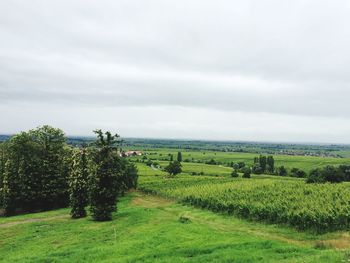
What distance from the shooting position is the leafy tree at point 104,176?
4369cm

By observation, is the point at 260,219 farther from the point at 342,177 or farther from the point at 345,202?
the point at 342,177

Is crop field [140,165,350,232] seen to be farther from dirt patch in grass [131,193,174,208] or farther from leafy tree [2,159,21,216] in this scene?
leafy tree [2,159,21,216]

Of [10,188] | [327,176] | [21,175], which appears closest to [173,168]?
[327,176]

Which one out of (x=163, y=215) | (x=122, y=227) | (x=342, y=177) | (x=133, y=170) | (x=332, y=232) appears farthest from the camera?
(x=342, y=177)

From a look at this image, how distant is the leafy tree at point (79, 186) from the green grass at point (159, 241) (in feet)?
6.34

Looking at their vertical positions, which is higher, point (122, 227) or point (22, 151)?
point (22, 151)

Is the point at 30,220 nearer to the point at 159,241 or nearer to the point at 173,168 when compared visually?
the point at 159,241

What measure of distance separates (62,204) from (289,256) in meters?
48.7

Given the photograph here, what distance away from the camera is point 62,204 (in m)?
63.6

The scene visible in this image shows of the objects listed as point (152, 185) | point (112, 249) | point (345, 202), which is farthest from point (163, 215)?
point (152, 185)

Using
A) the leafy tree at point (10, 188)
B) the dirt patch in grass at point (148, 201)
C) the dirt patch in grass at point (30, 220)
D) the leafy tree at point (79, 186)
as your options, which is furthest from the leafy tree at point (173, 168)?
the leafy tree at point (79, 186)

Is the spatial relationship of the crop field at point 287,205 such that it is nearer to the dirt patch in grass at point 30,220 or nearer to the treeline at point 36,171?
the treeline at point 36,171

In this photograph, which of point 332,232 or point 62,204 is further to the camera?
point 62,204

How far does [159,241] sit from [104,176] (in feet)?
54.6
